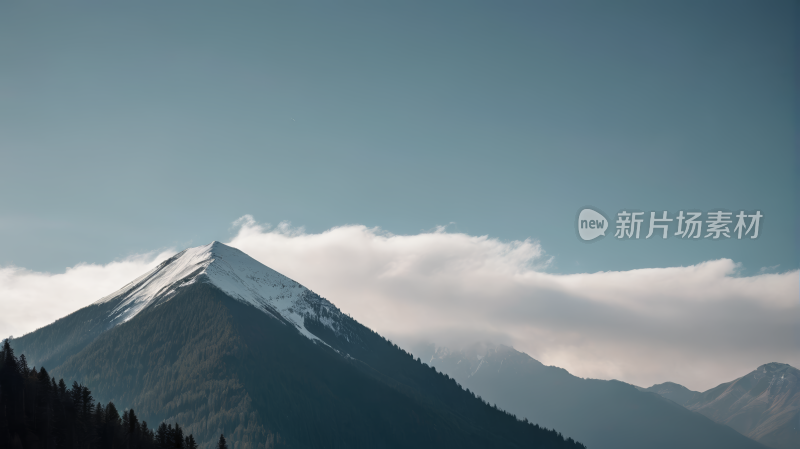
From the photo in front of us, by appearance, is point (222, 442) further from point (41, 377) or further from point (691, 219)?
point (691, 219)

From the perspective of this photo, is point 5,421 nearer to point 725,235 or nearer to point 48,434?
point 48,434

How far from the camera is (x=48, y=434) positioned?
425 feet

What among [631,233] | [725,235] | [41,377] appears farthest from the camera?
[41,377]

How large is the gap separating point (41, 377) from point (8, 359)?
32.2 ft

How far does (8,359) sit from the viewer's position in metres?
144

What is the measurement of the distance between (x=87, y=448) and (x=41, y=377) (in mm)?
23986

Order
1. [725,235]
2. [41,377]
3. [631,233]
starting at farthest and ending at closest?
[41,377], [631,233], [725,235]

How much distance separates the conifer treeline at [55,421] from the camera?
127062 mm

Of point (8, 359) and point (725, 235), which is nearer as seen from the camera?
point (725, 235)

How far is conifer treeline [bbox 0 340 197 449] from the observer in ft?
417

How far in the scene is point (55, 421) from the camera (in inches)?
5276

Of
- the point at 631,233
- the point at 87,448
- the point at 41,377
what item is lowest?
the point at 87,448

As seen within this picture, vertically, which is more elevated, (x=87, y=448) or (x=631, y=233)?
(x=631, y=233)

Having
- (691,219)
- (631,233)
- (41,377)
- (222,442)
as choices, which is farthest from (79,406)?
(691,219)
